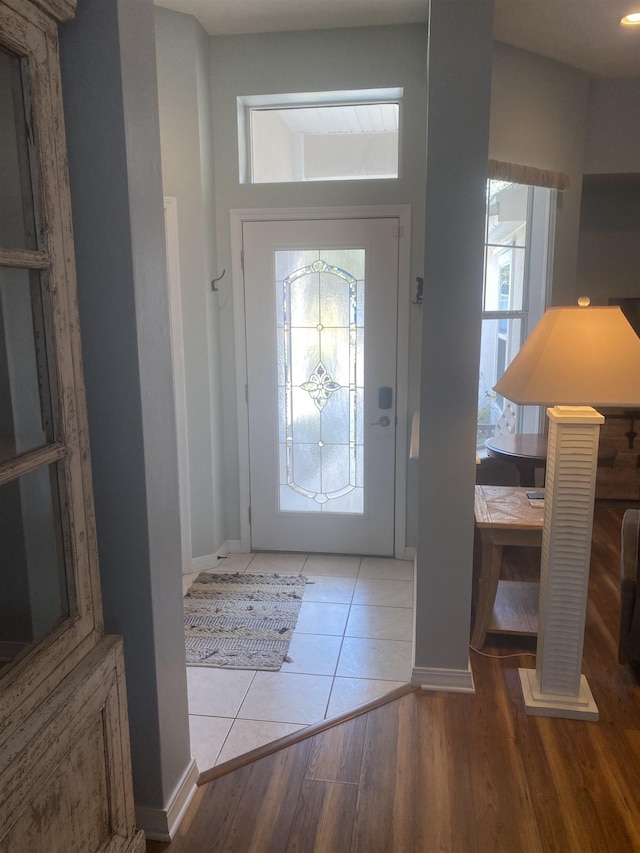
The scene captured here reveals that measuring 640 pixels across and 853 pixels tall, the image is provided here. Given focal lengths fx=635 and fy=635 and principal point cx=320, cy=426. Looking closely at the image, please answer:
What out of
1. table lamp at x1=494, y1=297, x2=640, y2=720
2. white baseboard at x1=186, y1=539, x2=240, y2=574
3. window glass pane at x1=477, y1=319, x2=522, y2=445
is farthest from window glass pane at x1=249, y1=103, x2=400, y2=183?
white baseboard at x1=186, y1=539, x2=240, y2=574

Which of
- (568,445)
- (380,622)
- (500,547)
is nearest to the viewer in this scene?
(568,445)

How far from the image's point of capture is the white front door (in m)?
3.55

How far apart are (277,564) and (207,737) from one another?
1528mm

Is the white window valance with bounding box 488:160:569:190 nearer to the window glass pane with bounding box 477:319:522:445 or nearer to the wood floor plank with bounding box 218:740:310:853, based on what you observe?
the window glass pane with bounding box 477:319:522:445

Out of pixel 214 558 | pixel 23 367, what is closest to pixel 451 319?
pixel 23 367

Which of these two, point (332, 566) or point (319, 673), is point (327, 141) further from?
point (319, 673)

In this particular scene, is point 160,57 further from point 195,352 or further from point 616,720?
point 616,720

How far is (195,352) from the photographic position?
3.50 metres

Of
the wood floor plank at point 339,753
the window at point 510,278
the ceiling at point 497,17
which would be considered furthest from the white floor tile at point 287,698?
the ceiling at point 497,17

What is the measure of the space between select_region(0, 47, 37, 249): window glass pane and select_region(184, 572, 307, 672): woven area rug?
205 cm

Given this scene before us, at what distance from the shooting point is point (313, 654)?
9.27ft

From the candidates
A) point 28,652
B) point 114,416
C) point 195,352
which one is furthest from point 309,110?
point 28,652

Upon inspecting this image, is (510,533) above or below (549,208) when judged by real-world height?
below

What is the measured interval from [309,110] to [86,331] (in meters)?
2.49
